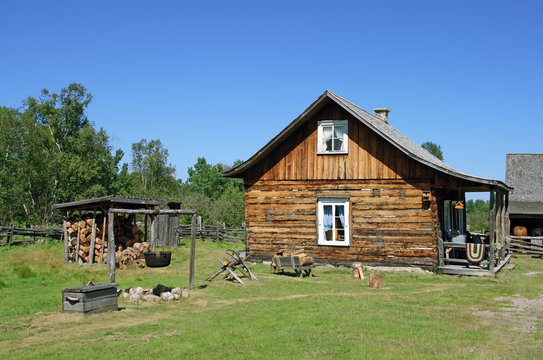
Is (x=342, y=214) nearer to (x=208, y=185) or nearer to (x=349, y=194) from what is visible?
(x=349, y=194)

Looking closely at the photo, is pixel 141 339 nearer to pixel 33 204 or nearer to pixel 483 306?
pixel 483 306

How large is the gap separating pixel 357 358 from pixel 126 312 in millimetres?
5799

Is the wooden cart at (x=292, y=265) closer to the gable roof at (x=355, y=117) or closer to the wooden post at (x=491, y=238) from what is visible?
the gable roof at (x=355, y=117)

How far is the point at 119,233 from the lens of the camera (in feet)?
68.1

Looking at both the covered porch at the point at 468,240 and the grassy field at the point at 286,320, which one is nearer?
the grassy field at the point at 286,320

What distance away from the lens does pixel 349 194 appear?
18.9 metres

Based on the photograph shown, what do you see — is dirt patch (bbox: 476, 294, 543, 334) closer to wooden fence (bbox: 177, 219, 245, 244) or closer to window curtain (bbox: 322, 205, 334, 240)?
window curtain (bbox: 322, 205, 334, 240)

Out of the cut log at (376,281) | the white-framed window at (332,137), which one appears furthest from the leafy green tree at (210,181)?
the cut log at (376,281)

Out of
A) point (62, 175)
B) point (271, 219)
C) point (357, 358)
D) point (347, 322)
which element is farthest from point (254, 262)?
point (62, 175)

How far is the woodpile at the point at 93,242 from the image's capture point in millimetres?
19594

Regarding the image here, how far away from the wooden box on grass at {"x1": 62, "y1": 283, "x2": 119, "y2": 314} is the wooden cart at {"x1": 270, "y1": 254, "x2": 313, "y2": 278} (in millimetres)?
A: 7523

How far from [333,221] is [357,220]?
37.8 inches

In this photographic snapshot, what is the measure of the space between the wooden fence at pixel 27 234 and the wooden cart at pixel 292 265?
54.6 ft

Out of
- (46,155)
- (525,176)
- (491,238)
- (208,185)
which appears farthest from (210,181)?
(491,238)
